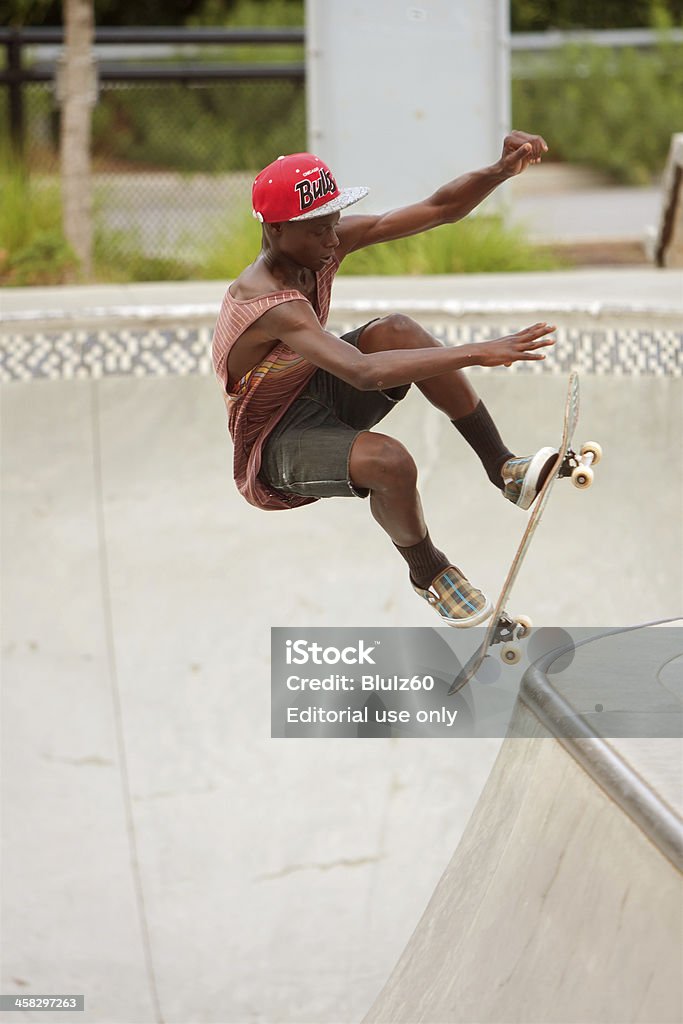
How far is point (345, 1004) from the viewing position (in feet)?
21.4

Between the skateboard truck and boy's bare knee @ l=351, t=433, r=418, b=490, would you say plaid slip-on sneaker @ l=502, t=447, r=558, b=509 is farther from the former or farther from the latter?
boy's bare knee @ l=351, t=433, r=418, b=490

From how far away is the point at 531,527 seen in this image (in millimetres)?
3979

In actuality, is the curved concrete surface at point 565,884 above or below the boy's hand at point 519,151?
below

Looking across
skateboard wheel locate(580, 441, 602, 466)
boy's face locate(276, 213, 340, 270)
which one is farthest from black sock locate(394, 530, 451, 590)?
boy's face locate(276, 213, 340, 270)

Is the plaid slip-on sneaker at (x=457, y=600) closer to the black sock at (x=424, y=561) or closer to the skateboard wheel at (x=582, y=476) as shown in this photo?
the black sock at (x=424, y=561)

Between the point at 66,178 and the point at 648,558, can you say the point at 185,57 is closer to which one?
the point at 66,178

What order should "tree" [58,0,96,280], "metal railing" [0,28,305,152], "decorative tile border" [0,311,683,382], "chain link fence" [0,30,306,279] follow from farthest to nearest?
"metal railing" [0,28,305,152] < "chain link fence" [0,30,306,279] < "tree" [58,0,96,280] < "decorative tile border" [0,311,683,382]

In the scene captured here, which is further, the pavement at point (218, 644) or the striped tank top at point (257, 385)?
the pavement at point (218, 644)

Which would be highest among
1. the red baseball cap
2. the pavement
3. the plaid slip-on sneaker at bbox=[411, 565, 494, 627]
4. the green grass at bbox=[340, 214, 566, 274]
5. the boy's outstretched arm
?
the red baseball cap

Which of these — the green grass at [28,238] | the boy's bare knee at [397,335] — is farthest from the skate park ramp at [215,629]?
the boy's bare knee at [397,335]

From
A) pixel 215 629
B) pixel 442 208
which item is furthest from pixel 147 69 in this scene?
pixel 442 208

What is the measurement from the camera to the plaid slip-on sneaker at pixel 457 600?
159 inches

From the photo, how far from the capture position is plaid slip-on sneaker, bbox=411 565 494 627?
4031 millimetres

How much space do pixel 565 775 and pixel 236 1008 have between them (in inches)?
123
